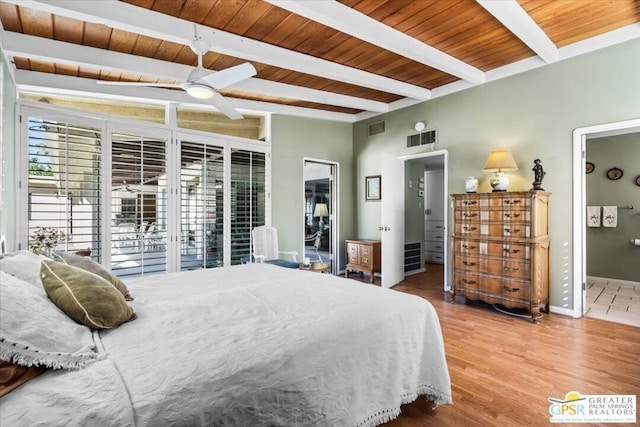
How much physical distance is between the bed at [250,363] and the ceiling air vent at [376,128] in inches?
161

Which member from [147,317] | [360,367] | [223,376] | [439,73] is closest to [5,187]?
[147,317]

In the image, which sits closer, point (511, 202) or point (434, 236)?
point (511, 202)

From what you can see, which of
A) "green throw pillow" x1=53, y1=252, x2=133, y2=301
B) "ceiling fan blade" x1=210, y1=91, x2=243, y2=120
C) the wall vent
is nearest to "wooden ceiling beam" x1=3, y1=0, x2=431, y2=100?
"ceiling fan blade" x1=210, y1=91, x2=243, y2=120

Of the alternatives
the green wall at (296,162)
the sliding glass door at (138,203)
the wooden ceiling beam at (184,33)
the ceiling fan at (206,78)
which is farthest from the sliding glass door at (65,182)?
the green wall at (296,162)

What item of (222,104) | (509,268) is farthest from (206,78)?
(509,268)

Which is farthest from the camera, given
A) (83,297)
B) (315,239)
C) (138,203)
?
(315,239)

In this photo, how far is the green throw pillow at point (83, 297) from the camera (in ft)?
4.34

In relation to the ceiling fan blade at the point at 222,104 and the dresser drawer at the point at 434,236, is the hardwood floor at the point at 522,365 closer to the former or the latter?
the ceiling fan blade at the point at 222,104

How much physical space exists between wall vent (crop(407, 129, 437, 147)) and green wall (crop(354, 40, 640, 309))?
105mm

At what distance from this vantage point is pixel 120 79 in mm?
3799

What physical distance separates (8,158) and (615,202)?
25.9ft

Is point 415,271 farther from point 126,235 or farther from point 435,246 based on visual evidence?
point 126,235

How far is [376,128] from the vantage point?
18.7ft

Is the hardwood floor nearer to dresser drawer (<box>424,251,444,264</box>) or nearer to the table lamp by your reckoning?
the table lamp
